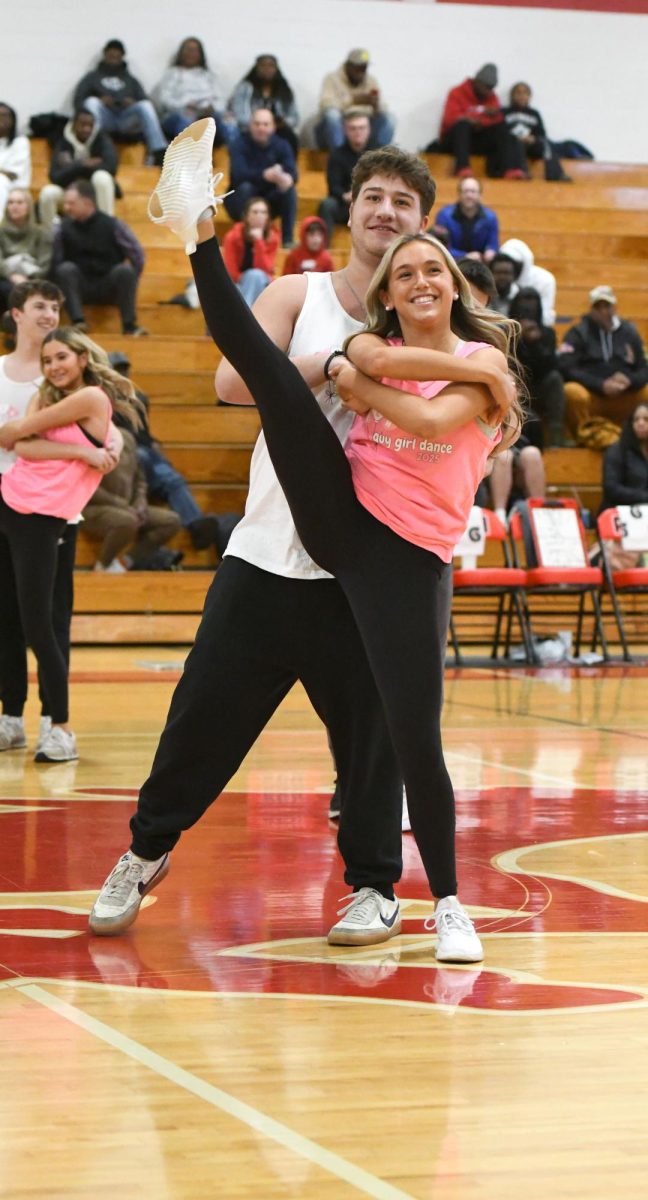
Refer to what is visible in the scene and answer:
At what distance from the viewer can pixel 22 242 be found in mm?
13602

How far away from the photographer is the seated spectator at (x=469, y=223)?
579 inches

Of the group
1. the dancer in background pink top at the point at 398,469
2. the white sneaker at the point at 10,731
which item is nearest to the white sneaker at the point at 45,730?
the white sneaker at the point at 10,731

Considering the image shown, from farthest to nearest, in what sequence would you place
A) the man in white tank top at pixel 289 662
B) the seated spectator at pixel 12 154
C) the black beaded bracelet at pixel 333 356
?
the seated spectator at pixel 12 154, the man in white tank top at pixel 289 662, the black beaded bracelet at pixel 333 356

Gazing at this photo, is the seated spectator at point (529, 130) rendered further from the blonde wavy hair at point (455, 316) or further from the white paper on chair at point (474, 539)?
the blonde wavy hair at point (455, 316)

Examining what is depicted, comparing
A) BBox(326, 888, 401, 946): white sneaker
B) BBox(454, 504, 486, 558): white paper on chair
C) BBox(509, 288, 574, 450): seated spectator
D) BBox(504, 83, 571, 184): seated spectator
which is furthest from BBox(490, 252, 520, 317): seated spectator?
BBox(326, 888, 401, 946): white sneaker

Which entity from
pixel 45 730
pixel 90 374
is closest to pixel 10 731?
pixel 45 730

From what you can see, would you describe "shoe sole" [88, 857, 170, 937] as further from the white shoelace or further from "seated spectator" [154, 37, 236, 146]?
"seated spectator" [154, 37, 236, 146]

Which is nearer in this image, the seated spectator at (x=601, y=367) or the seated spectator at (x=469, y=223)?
the seated spectator at (x=601, y=367)

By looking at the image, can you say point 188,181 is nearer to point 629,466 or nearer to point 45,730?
point 45,730

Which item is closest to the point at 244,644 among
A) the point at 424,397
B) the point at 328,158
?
the point at 424,397

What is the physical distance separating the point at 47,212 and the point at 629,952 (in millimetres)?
11839

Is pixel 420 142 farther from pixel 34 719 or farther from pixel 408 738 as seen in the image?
pixel 408 738

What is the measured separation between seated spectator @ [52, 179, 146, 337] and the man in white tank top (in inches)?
398

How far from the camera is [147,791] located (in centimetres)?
343
